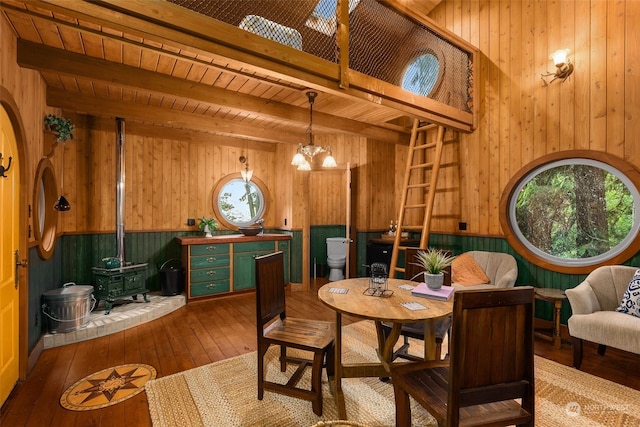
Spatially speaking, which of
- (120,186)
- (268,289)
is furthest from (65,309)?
(268,289)

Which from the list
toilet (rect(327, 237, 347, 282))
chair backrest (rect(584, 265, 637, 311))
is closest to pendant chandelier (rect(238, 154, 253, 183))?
toilet (rect(327, 237, 347, 282))

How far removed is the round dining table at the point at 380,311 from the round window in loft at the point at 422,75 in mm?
3117

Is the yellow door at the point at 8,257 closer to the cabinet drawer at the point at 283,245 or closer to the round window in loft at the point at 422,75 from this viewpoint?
the cabinet drawer at the point at 283,245

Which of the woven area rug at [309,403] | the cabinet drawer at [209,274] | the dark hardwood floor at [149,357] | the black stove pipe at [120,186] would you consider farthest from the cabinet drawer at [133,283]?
the woven area rug at [309,403]

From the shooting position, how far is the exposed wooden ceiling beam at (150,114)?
3.37 m

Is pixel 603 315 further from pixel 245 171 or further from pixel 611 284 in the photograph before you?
pixel 245 171

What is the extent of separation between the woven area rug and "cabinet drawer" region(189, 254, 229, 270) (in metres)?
2.04

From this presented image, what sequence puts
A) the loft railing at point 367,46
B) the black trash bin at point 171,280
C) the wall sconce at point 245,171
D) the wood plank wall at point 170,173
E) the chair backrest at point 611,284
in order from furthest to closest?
the wall sconce at point 245,171, the black trash bin at point 171,280, the wood plank wall at point 170,173, the chair backrest at point 611,284, the loft railing at point 367,46

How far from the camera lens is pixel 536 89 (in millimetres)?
3598

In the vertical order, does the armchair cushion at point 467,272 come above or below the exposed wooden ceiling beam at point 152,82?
below

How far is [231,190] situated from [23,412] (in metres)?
3.80

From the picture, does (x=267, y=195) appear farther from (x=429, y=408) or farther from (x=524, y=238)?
(x=429, y=408)

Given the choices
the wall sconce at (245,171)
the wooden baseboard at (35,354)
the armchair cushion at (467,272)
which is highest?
the wall sconce at (245,171)

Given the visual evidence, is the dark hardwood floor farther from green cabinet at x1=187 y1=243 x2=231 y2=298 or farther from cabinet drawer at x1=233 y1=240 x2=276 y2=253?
cabinet drawer at x1=233 y1=240 x2=276 y2=253
